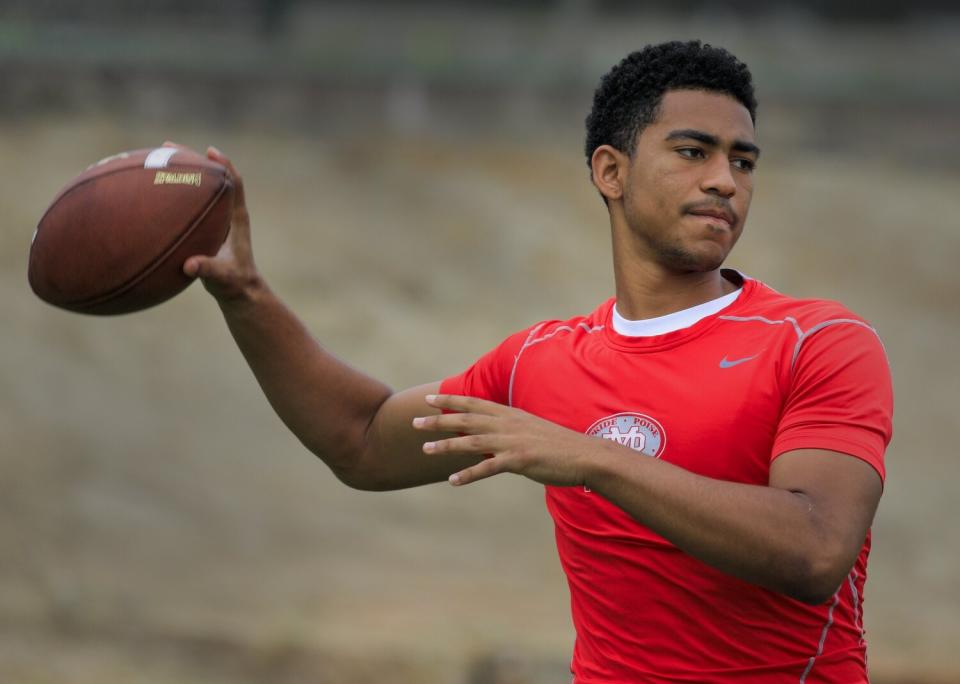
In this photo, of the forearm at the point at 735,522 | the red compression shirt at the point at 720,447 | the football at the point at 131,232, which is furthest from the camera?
the football at the point at 131,232

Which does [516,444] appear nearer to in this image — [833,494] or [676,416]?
[676,416]

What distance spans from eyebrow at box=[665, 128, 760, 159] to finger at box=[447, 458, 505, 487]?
1108 millimetres

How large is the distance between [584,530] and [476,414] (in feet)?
2.10

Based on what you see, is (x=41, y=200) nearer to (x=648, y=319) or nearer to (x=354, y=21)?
(x=354, y=21)

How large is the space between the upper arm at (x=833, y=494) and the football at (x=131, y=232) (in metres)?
1.82

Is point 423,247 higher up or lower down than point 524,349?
higher up

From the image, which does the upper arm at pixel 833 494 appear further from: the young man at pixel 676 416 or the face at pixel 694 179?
the face at pixel 694 179

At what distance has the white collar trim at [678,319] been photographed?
135 inches

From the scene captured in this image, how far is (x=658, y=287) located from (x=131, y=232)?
1.55 meters

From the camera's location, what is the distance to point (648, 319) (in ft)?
11.6

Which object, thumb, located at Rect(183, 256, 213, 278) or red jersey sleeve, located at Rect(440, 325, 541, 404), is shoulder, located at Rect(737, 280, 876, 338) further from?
thumb, located at Rect(183, 256, 213, 278)

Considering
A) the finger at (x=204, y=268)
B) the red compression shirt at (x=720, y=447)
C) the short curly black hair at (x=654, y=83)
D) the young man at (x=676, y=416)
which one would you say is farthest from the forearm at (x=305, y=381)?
the short curly black hair at (x=654, y=83)

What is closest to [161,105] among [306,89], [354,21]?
[306,89]

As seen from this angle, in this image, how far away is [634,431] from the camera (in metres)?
3.27
